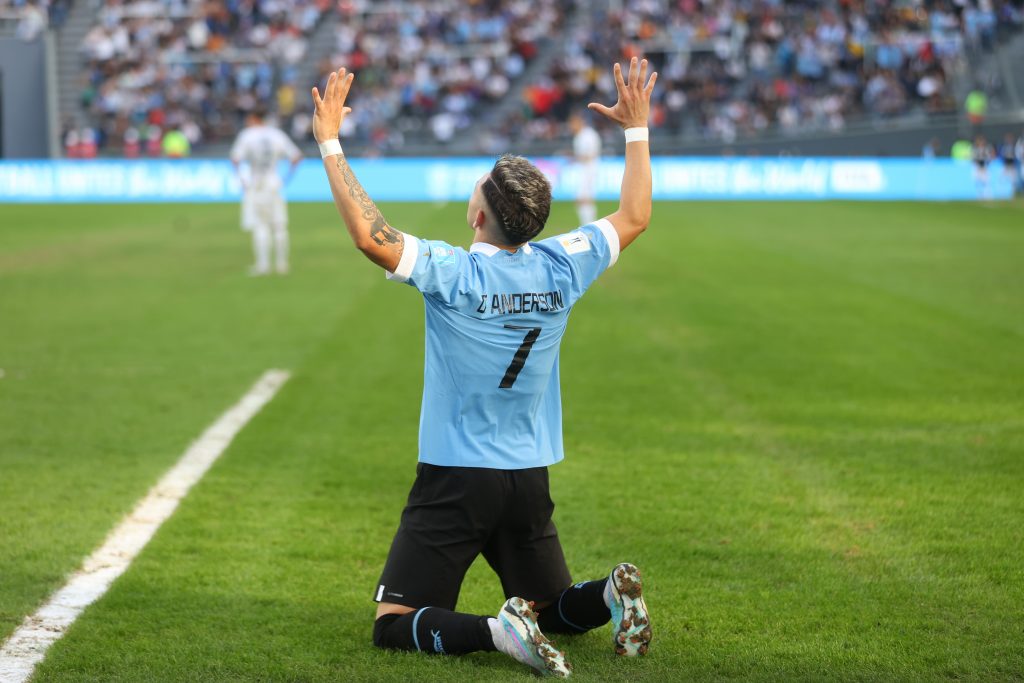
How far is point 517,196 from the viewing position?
151 inches

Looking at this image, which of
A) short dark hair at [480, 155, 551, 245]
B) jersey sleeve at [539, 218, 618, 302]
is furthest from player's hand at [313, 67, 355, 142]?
jersey sleeve at [539, 218, 618, 302]

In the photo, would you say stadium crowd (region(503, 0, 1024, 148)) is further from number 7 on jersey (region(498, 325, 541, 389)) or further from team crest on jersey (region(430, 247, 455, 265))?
team crest on jersey (region(430, 247, 455, 265))

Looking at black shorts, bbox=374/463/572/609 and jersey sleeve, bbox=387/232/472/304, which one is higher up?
jersey sleeve, bbox=387/232/472/304

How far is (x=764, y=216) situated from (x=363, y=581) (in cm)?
2533

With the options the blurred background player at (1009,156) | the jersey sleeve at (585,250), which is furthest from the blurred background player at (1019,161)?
the jersey sleeve at (585,250)

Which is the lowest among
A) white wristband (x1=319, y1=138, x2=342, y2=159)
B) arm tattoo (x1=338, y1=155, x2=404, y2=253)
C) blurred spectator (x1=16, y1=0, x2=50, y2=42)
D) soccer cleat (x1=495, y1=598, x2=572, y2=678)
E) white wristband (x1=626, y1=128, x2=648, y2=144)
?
soccer cleat (x1=495, y1=598, x2=572, y2=678)

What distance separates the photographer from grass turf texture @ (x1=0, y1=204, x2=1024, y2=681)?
4.32 metres

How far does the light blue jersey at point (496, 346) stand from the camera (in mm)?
3932

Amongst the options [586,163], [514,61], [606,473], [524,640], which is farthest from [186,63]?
[524,640]

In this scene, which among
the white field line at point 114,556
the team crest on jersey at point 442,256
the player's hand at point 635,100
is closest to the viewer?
the team crest on jersey at point 442,256

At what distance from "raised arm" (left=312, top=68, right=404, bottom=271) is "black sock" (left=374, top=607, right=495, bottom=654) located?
3.80ft

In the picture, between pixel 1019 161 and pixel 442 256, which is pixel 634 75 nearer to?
pixel 442 256

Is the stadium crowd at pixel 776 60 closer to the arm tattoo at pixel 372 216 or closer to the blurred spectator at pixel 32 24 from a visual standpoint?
the blurred spectator at pixel 32 24

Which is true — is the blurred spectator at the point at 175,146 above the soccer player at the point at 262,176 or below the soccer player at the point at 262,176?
below
